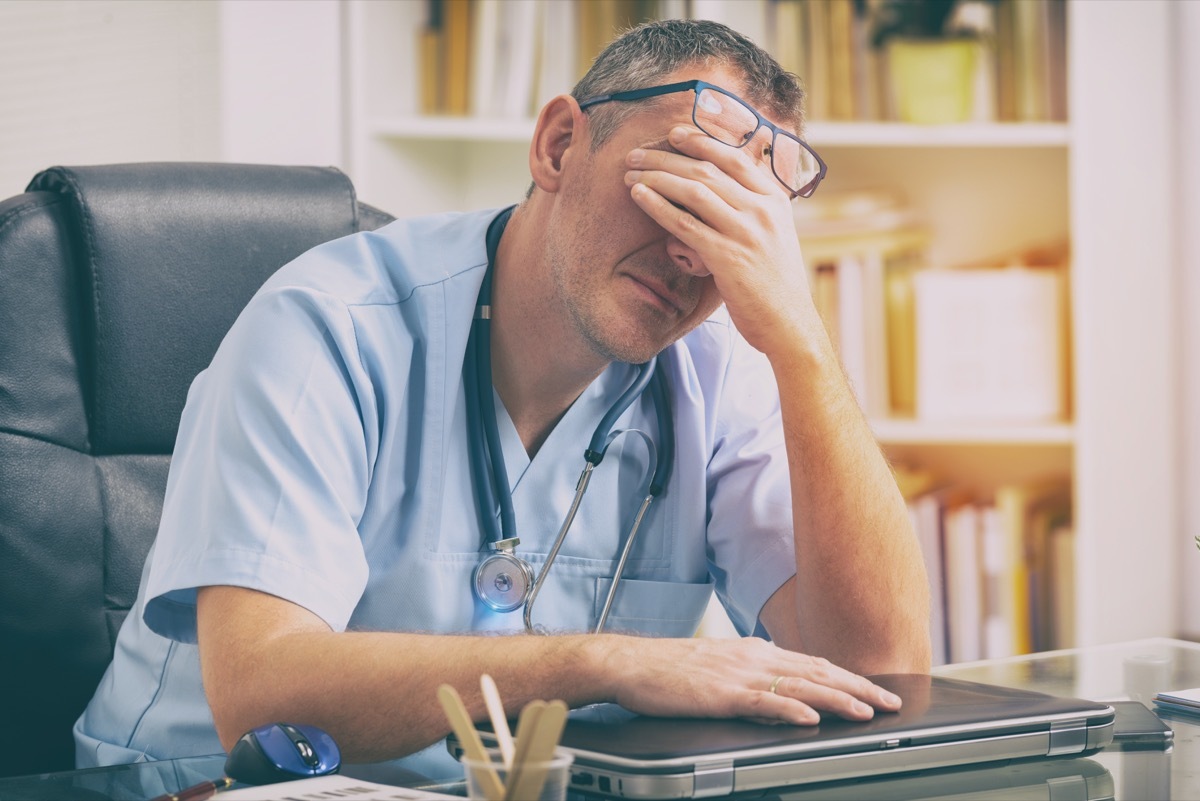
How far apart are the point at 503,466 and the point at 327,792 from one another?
50 cm

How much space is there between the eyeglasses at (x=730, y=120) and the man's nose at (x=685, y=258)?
100mm

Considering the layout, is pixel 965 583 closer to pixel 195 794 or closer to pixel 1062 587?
pixel 1062 587

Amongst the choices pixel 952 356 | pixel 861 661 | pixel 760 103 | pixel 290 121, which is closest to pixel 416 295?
pixel 760 103

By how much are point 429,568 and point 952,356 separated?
1.43 metres

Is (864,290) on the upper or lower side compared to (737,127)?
lower

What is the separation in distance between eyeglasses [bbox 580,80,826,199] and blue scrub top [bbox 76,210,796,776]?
0.69ft

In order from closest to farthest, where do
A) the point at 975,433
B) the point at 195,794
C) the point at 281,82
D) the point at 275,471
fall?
the point at 195,794, the point at 275,471, the point at 281,82, the point at 975,433

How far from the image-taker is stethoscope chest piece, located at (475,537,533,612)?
1174 mm

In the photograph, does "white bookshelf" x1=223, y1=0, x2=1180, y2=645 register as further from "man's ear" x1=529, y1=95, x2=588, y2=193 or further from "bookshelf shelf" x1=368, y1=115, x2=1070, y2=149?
"man's ear" x1=529, y1=95, x2=588, y2=193

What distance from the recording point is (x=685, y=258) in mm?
1221

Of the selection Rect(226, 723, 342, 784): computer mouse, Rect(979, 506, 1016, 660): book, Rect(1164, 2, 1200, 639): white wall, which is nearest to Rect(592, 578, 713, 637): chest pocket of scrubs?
Rect(226, 723, 342, 784): computer mouse

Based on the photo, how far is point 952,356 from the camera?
7.73 ft

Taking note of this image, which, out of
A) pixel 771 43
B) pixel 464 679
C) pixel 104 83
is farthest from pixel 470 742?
pixel 771 43

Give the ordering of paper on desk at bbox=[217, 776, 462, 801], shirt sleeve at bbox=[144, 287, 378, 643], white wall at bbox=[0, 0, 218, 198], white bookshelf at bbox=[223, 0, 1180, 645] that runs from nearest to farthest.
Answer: paper on desk at bbox=[217, 776, 462, 801], shirt sleeve at bbox=[144, 287, 378, 643], white wall at bbox=[0, 0, 218, 198], white bookshelf at bbox=[223, 0, 1180, 645]
